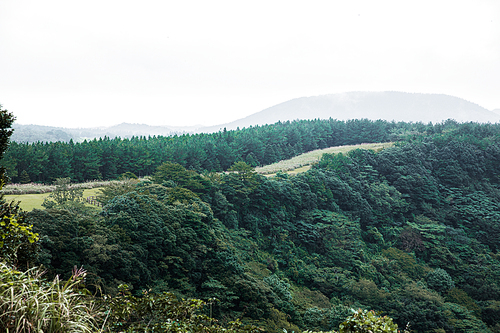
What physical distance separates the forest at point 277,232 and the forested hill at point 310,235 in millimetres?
94

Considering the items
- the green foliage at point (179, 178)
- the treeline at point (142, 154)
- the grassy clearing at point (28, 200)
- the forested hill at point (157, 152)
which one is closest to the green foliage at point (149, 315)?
the grassy clearing at point (28, 200)

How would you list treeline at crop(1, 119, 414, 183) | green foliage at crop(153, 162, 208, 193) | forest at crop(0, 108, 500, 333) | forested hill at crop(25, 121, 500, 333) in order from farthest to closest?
treeline at crop(1, 119, 414, 183) → green foliage at crop(153, 162, 208, 193) → forested hill at crop(25, 121, 500, 333) → forest at crop(0, 108, 500, 333)

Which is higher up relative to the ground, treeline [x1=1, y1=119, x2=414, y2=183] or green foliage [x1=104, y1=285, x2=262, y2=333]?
treeline [x1=1, y1=119, x2=414, y2=183]

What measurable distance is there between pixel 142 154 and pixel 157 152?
1.70 metres

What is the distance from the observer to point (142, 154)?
34.8 metres

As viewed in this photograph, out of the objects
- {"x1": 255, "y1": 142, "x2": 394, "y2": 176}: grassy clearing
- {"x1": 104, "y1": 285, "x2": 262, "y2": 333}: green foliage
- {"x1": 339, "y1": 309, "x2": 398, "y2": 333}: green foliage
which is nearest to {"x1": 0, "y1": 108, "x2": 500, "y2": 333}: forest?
{"x1": 104, "y1": 285, "x2": 262, "y2": 333}: green foliage

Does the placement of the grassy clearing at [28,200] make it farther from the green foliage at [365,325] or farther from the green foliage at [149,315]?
the green foliage at [365,325]

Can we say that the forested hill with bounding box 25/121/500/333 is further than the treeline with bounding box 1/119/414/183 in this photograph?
No

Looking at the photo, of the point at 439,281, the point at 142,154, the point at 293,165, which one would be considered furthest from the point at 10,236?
the point at 293,165

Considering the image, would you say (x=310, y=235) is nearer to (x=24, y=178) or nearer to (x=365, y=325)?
(x=365, y=325)

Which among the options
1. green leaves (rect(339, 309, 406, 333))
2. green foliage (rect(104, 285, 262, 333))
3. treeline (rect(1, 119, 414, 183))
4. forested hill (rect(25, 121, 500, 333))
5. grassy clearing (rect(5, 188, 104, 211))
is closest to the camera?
green leaves (rect(339, 309, 406, 333))

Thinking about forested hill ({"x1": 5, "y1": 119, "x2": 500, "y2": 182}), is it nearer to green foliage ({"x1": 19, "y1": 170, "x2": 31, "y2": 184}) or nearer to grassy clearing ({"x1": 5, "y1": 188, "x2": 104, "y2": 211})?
→ green foliage ({"x1": 19, "y1": 170, "x2": 31, "y2": 184})

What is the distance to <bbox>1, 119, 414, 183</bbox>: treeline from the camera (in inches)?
1070

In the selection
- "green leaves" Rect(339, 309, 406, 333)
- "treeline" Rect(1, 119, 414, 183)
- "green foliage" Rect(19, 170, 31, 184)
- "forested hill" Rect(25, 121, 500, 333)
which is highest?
"treeline" Rect(1, 119, 414, 183)
